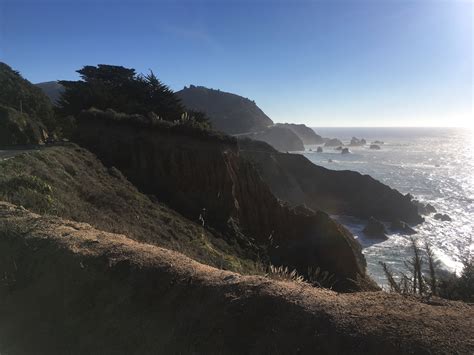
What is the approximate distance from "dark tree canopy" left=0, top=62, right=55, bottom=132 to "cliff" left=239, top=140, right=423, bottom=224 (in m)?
21.5

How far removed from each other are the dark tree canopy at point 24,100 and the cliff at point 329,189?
21.5 meters

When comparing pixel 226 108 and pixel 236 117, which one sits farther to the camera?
pixel 226 108

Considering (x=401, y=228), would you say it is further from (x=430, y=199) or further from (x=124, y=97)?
(x=124, y=97)

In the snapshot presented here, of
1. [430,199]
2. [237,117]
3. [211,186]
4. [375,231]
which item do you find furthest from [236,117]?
[211,186]

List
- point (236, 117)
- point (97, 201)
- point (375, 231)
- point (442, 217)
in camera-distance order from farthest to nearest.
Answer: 1. point (236, 117)
2. point (442, 217)
3. point (375, 231)
4. point (97, 201)

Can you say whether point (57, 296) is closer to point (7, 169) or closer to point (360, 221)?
point (7, 169)

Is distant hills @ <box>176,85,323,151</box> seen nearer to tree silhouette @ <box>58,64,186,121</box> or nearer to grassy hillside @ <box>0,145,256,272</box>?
tree silhouette @ <box>58,64,186,121</box>

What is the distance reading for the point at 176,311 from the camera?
4824mm

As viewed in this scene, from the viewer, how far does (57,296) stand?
18.8 ft

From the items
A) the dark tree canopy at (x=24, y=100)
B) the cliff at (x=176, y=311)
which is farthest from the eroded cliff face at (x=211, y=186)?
the dark tree canopy at (x=24, y=100)

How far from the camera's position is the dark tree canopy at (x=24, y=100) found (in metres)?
39.5

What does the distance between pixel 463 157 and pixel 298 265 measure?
110826 mm

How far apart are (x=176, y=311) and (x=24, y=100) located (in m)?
45.3

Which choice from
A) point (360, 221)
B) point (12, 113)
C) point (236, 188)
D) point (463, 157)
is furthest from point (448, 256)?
point (463, 157)
